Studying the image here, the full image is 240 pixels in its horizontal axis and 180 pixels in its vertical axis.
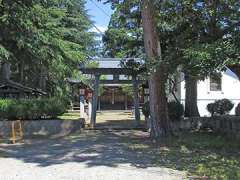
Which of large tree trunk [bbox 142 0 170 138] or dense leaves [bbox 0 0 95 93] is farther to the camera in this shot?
dense leaves [bbox 0 0 95 93]

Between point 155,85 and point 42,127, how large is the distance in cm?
636

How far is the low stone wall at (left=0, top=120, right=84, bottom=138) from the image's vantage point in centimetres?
2406

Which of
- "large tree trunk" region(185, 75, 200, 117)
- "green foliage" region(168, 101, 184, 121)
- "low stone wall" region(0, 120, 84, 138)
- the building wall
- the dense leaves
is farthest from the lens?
the building wall

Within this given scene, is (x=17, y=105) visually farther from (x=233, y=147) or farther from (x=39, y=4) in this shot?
(x=233, y=147)

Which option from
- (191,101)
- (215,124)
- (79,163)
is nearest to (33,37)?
(191,101)

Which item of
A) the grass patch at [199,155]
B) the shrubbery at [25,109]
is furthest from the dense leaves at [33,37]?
the grass patch at [199,155]

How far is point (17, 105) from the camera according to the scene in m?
25.3

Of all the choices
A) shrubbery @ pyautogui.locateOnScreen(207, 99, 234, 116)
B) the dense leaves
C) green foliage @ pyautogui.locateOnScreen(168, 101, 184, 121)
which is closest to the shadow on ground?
green foliage @ pyautogui.locateOnScreen(168, 101, 184, 121)

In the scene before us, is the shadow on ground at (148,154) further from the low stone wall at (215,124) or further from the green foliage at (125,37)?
the green foliage at (125,37)

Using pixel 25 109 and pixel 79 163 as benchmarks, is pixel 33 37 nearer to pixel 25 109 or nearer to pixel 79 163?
pixel 25 109

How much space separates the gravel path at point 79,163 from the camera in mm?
11902

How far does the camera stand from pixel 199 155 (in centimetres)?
1564

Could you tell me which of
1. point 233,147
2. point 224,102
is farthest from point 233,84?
point 233,147

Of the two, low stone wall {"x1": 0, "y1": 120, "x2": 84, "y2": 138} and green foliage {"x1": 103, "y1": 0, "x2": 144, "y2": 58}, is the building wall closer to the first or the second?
green foliage {"x1": 103, "y1": 0, "x2": 144, "y2": 58}
